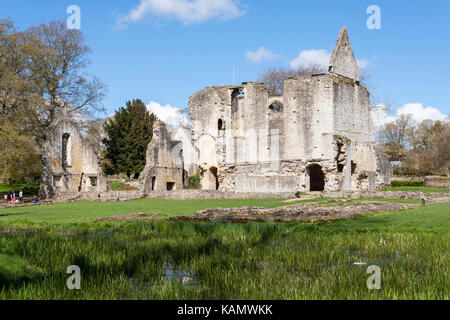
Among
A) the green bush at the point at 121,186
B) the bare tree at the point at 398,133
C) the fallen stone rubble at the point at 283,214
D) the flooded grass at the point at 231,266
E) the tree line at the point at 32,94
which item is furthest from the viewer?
the bare tree at the point at 398,133

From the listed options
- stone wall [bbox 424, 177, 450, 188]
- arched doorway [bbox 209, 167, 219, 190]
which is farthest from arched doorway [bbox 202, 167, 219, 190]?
stone wall [bbox 424, 177, 450, 188]

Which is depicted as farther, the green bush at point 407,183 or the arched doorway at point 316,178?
the green bush at point 407,183

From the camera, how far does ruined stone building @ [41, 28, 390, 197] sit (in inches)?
1395

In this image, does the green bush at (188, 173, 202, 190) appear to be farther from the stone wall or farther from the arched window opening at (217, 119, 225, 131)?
the stone wall

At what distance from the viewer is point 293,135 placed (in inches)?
1437

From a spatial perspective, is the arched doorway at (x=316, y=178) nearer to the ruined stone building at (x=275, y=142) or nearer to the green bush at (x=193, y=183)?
the ruined stone building at (x=275, y=142)

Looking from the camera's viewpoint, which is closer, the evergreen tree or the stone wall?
the stone wall

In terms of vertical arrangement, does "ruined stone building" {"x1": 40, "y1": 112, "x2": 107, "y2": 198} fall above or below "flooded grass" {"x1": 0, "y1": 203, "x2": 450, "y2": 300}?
above

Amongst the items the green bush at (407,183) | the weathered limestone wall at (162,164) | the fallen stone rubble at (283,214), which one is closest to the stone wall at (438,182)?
the green bush at (407,183)

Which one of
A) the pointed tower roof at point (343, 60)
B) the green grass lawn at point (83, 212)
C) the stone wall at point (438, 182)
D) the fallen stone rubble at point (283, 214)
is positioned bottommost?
the green grass lawn at point (83, 212)

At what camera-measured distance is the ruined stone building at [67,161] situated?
3984 cm

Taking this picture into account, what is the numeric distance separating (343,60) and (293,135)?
764cm

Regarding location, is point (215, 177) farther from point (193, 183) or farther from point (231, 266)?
point (231, 266)

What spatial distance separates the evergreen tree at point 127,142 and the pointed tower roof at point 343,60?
24951 mm
